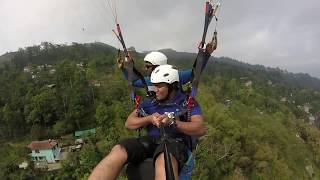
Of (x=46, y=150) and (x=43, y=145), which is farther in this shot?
(x=43, y=145)

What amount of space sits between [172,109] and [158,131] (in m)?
0.36

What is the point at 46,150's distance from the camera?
178ft

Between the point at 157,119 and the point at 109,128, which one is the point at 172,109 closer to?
the point at 157,119

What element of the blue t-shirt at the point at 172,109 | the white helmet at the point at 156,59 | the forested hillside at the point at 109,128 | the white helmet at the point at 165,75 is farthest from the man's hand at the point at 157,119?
the forested hillside at the point at 109,128

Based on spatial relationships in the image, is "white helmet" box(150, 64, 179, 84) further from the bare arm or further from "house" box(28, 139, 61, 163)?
"house" box(28, 139, 61, 163)

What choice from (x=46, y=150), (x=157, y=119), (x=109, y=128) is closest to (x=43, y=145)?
(x=46, y=150)

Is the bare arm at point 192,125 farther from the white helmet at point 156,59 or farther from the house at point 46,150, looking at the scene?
the house at point 46,150

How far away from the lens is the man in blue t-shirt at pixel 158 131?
16.1 ft

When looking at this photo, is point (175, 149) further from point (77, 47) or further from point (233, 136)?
point (77, 47)

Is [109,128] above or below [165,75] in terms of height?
below

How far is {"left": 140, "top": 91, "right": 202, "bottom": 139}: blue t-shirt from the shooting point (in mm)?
5516

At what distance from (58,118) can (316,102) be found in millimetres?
157633

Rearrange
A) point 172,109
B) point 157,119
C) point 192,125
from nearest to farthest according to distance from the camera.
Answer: point 157,119
point 192,125
point 172,109

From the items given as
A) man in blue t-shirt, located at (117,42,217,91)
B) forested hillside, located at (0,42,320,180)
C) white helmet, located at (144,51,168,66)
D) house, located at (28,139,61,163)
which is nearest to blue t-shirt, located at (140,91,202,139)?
man in blue t-shirt, located at (117,42,217,91)
